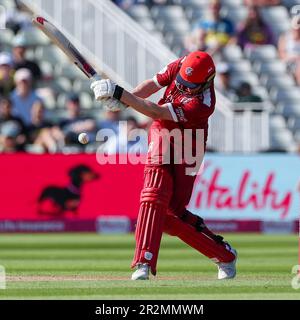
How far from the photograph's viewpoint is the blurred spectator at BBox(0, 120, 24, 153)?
17516mm

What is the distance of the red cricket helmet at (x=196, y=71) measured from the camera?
923cm

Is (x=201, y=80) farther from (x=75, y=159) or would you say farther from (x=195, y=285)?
(x=75, y=159)

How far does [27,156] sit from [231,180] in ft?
10.1

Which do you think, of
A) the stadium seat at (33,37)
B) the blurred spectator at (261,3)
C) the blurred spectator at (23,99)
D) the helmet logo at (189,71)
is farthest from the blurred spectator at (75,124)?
the helmet logo at (189,71)

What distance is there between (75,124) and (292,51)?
4.82m

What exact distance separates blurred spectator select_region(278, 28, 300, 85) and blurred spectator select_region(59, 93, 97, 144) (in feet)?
14.0

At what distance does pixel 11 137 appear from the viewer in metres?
17.5

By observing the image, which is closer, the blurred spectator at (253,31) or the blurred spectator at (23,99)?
the blurred spectator at (23,99)

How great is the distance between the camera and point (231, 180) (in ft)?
56.9

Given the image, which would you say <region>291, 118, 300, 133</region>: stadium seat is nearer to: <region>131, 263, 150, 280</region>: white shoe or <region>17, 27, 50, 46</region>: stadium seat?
<region>17, 27, 50, 46</region>: stadium seat

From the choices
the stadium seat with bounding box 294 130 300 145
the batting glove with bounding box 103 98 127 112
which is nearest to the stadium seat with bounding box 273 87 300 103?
the stadium seat with bounding box 294 130 300 145

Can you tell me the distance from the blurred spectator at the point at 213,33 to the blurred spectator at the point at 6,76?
3300mm

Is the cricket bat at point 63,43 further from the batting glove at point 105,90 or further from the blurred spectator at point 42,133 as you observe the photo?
the blurred spectator at point 42,133
